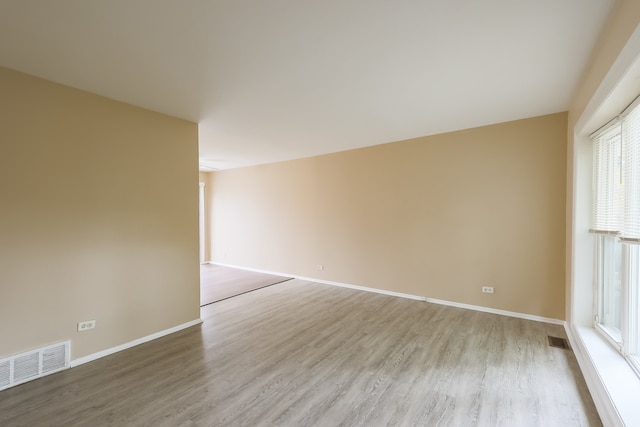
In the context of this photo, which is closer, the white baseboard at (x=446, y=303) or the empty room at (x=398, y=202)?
the empty room at (x=398, y=202)

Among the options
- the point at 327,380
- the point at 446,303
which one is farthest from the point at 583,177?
the point at 327,380

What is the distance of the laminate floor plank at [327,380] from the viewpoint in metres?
1.79

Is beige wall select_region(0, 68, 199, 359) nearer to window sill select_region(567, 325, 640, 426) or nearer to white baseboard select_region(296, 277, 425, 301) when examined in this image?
white baseboard select_region(296, 277, 425, 301)

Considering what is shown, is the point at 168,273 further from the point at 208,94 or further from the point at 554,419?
the point at 554,419

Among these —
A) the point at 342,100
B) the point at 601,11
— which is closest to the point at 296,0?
the point at 342,100

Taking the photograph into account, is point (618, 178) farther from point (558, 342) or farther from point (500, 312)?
point (500, 312)

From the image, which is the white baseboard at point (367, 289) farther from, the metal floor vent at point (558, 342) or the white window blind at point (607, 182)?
the white window blind at point (607, 182)

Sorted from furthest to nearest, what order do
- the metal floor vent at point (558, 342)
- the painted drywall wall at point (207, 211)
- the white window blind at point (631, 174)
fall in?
the painted drywall wall at point (207, 211)
the metal floor vent at point (558, 342)
the white window blind at point (631, 174)

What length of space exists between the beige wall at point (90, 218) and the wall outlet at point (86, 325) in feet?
0.15

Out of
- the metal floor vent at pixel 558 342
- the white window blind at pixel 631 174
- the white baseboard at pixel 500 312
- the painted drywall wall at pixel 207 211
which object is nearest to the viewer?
the white window blind at pixel 631 174

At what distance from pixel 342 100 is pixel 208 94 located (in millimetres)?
1390

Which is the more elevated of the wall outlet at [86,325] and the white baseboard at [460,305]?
the wall outlet at [86,325]

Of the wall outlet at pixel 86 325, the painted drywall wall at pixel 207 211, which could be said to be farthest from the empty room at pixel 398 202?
the painted drywall wall at pixel 207 211

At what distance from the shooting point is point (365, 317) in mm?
3539
